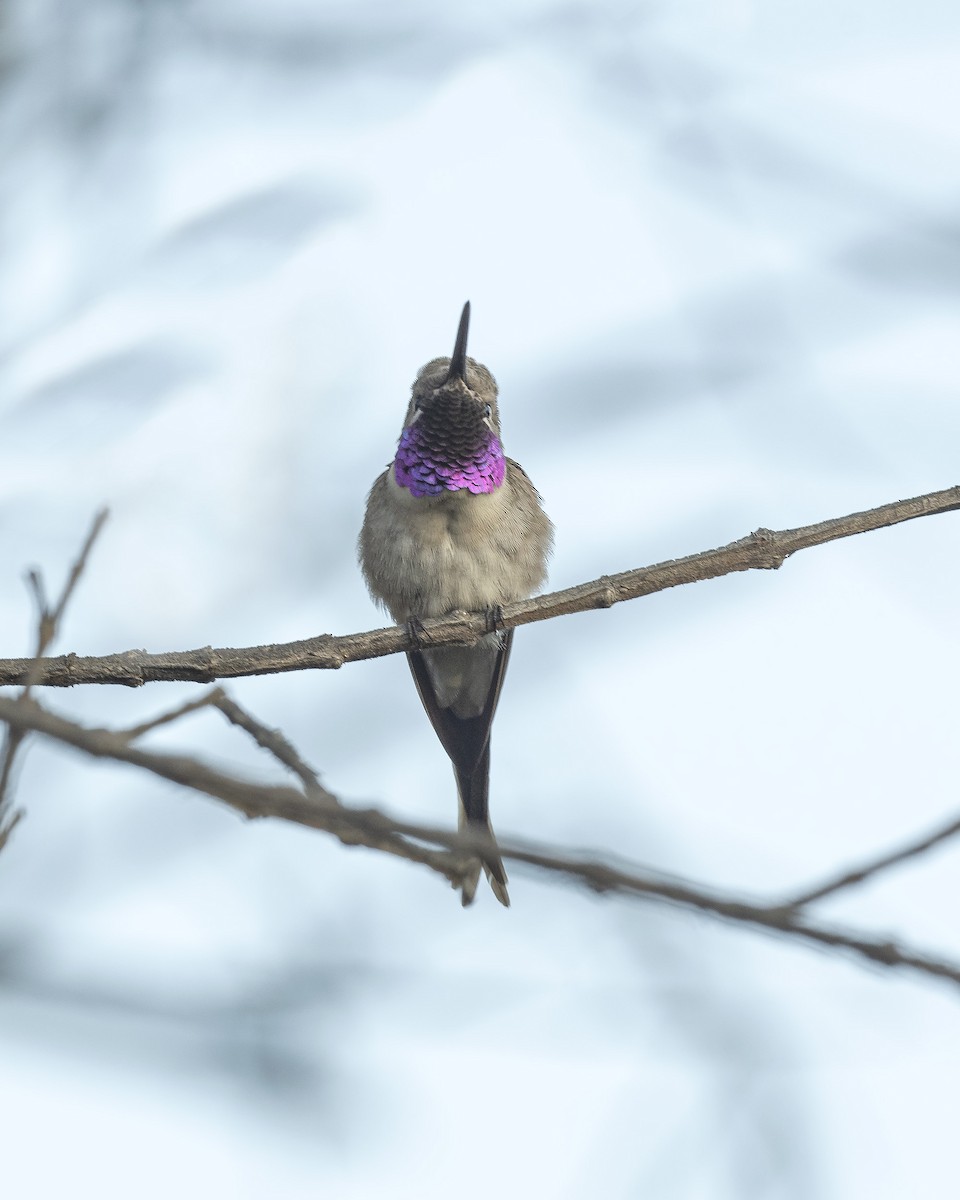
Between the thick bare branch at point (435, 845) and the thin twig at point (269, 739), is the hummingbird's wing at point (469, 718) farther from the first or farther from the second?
the thick bare branch at point (435, 845)

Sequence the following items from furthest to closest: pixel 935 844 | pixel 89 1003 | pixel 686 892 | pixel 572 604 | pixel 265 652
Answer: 1. pixel 572 604
2. pixel 265 652
3. pixel 89 1003
4. pixel 935 844
5. pixel 686 892

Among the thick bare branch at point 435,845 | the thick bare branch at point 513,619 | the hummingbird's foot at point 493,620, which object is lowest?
the thick bare branch at point 435,845

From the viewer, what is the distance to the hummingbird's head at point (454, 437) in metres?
7.14

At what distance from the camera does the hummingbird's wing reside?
764 cm

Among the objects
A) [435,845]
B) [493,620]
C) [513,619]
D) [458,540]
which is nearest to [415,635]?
[513,619]

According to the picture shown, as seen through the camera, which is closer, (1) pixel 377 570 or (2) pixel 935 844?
(2) pixel 935 844

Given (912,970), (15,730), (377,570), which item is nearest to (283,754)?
(15,730)

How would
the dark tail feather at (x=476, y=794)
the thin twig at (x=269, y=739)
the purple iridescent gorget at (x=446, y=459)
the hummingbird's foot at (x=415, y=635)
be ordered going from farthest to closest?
the dark tail feather at (x=476, y=794), the purple iridescent gorget at (x=446, y=459), the hummingbird's foot at (x=415, y=635), the thin twig at (x=269, y=739)

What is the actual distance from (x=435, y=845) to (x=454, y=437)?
573 cm

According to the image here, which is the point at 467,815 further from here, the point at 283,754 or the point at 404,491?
the point at 283,754

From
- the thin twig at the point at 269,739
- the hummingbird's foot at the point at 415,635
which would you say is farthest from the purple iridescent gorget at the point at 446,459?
the thin twig at the point at 269,739

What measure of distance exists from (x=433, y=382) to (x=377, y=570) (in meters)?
1.17

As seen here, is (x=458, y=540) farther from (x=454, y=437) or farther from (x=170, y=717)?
(x=170, y=717)

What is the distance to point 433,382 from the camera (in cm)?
770
